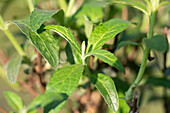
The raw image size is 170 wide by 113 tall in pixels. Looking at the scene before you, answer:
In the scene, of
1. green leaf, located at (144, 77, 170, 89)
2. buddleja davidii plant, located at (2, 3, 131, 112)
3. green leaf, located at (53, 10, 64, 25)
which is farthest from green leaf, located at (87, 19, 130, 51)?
green leaf, located at (144, 77, 170, 89)

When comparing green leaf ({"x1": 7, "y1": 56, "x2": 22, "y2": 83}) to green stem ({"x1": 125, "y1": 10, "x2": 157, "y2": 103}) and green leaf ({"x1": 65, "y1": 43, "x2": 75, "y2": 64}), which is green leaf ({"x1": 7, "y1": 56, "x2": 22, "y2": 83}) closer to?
green leaf ({"x1": 65, "y1": 43, "x2": 75, "y2": 64})

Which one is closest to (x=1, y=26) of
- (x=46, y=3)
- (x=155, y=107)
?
(x=46, y=3)

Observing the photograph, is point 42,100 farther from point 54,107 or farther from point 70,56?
point 70,56

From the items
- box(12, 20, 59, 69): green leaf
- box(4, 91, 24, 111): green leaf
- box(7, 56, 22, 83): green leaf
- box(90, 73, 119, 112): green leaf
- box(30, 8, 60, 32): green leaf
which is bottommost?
box(4, 91, 24, 111): green leaf

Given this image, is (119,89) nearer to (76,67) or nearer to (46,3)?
(76,67)

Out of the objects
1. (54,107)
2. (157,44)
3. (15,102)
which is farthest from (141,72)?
→ (15,102)

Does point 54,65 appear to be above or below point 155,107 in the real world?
above

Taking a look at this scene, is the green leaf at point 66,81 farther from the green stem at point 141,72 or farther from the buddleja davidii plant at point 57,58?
the green stem at point 141,72
